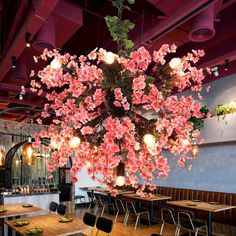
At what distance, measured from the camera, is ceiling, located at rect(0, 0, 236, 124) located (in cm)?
318

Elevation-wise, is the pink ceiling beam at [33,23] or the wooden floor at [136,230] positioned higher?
the pink ceiling beam at [33,23]

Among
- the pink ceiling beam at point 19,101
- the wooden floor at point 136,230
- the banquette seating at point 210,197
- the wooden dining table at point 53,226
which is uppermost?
the pink ceiling beam at point 19,101

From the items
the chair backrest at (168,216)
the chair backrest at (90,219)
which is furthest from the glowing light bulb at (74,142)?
the chair backrest at (168,216)

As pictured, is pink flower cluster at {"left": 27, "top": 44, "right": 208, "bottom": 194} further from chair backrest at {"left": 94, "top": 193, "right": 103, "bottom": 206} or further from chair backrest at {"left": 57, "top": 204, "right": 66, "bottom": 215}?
chair backrest at {"left": 94, "top": 193, "right": 103, "bottom": 206}

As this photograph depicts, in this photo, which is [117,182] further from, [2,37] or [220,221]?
[220,221]

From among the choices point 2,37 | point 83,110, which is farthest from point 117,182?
point 2,37

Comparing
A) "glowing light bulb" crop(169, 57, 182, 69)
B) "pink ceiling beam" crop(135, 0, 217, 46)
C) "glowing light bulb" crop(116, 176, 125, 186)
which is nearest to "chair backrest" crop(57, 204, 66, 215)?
"pink ceiling beam" crop(135, 0, 217, 46)

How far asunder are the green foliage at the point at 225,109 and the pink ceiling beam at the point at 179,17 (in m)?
3.24

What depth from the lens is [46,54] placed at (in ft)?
5.61

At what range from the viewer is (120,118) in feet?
5.33

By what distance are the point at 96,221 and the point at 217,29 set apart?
377 cm

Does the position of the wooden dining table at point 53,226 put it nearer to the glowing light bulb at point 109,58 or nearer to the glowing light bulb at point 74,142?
the glowing light bulb at point 74,142

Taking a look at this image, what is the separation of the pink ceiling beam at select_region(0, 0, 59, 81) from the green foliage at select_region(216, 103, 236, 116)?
456cm

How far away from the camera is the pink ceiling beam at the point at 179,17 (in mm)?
2873
